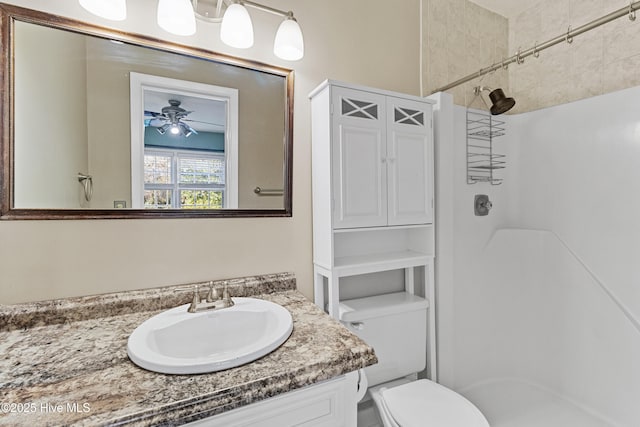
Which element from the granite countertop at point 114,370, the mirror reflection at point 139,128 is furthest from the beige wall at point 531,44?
the granite countertop at point 114,370

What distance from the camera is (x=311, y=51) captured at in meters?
1.43

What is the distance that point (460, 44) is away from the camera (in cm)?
191

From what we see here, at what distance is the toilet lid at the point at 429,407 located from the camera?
1.12m

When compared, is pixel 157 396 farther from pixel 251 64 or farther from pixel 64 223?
pixel 251 64

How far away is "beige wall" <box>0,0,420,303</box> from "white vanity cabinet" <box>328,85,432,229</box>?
0.20 m

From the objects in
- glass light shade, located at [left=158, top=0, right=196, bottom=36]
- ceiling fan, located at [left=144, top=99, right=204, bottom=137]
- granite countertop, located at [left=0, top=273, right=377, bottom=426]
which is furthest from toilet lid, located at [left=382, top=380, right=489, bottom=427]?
glass light shade, located at [left=158, top=0, right=196, bottom=36]

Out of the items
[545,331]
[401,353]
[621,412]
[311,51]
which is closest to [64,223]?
[311,51]

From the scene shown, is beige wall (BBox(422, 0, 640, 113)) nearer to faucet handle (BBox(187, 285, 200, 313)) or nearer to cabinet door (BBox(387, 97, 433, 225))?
cabinet door (BBox(387, 97, 433, 225))

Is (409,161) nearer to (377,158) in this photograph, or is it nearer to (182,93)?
(377,158)

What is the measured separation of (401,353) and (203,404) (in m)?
1.12

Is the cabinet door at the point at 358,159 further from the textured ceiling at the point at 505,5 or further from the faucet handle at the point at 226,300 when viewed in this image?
the textured ceiling at the point at 505,5

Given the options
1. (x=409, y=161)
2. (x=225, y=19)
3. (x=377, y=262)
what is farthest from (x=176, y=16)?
(x=377, y=262)

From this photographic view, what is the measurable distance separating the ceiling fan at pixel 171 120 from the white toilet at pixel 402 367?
1042mm

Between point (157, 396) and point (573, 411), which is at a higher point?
point (157, 396)
